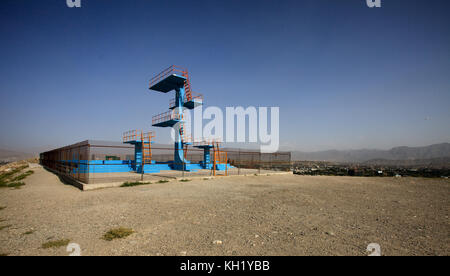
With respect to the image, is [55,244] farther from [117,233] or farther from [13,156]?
[13,156]

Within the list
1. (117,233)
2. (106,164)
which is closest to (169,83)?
(106,164)

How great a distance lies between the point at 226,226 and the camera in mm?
4820

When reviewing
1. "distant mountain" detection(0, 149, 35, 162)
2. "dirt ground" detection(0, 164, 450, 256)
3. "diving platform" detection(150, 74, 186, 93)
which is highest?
"diving platform" detection(150, 74, 186, 93)

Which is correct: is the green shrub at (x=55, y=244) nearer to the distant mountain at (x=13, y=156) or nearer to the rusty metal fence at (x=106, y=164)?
the rusty metal fence at (x=106, y=164)

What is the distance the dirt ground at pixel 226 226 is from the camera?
11.9 feet

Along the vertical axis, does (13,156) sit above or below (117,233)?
below

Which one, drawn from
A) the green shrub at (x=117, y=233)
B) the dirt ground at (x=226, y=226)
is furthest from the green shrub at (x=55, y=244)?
the green shrub at (x=117, y=233)

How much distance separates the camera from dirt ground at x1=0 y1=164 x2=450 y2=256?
3.63 meters

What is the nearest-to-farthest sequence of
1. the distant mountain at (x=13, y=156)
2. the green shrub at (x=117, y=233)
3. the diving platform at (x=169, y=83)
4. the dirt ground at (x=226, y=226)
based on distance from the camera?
the dirt ground at (x=226, y=226), the green shrub at (x=117, y=233), the diving platform at (x=169, y=83), the distant mountain at (x=13, y=156)

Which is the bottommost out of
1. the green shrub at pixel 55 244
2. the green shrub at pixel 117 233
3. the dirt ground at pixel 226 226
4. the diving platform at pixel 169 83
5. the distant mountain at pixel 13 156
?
the distant mountain at pixel 13 156

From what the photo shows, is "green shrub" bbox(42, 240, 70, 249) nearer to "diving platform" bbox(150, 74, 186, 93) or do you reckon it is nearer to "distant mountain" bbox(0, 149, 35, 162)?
"diving platform" bbox(150, 74, 186, 93)

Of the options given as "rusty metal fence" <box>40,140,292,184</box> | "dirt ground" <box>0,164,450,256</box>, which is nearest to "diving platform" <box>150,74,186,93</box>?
"rusty metal fence" <box>40,140,292,184</box>
